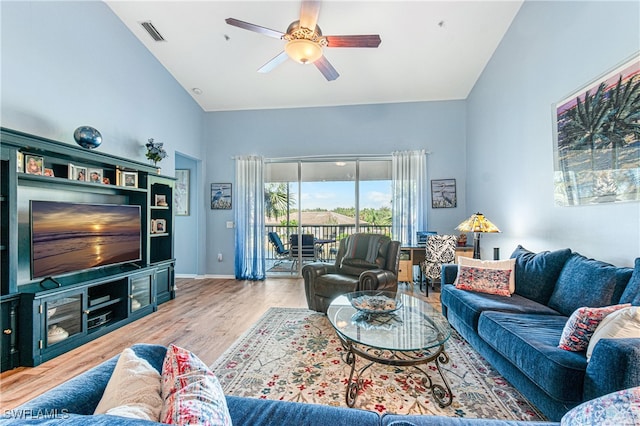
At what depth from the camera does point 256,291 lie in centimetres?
454

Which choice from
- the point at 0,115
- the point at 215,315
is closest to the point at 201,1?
the point at 0,115

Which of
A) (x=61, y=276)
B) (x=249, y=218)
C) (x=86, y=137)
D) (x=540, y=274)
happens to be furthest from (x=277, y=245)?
(x=540, y=274)

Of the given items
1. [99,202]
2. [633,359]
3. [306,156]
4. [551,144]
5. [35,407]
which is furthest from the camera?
[306,156]

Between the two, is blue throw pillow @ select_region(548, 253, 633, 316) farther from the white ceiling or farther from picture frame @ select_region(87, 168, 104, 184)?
picture frame @ select_region(87, 168, 104, 184)

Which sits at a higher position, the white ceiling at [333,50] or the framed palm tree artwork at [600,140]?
the white ceiling at [333,50]

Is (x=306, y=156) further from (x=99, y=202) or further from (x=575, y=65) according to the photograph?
(x=575, y=65)

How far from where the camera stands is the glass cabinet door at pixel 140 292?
3.27m

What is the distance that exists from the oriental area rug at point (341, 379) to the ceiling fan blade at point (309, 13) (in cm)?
299

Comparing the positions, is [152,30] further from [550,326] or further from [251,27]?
[550,326]

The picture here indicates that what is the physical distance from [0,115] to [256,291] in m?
3.49

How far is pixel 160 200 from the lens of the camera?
4.10 meters

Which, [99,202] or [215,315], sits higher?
[99,202]

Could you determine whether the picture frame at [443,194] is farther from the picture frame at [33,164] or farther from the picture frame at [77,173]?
the picture frame at [33,164]


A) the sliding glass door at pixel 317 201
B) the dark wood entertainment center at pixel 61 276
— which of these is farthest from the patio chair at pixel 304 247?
the dark wood entertainment center at pixel 61 276
